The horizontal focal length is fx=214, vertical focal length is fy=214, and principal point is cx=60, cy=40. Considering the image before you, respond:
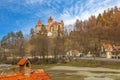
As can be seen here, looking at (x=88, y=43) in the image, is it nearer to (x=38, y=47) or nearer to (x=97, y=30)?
(x=97, y=30)

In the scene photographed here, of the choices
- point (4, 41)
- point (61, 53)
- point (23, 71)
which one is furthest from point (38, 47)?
point (23, 71)

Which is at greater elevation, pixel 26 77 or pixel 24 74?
pixel 24 74

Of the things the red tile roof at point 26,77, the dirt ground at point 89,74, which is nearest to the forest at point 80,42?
the dirt ground at point 89,74

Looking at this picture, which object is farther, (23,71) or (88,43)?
(88,43)

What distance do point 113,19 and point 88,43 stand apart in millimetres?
22216

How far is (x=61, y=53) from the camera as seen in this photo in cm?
11894

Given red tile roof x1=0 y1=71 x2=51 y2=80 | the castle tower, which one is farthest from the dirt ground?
the castle tower

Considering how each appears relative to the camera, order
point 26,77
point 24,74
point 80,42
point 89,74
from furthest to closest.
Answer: point 80,42 → point 89,74 → point 24,74 → point 26,77

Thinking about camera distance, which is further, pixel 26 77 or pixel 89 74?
pixel 89 74

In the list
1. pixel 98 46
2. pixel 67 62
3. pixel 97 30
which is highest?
pixel 97 30

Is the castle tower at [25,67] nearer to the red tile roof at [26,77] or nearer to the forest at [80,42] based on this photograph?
the red tile roof at [26,77]

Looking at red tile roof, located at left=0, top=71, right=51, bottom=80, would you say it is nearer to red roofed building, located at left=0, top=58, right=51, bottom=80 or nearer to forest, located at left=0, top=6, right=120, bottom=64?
red roofed building, located at left=0, top=58, right=51, bottom=80

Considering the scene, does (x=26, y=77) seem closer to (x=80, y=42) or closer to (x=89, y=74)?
(x=89, y=74)

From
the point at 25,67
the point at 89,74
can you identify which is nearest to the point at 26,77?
the point at 25,67
